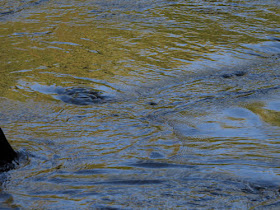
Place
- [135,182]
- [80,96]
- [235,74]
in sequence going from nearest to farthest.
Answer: [135,182] → [80,96] → [235,74]

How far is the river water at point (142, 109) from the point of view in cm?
251

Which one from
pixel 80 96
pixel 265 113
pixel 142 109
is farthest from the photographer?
pixel 80 96

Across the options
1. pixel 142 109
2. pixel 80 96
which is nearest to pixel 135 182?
pixel 142 109

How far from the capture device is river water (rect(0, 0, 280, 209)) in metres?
2.51

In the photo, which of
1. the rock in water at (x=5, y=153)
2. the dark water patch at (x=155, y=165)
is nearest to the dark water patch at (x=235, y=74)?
the dark water patch at (x=155, y=165)

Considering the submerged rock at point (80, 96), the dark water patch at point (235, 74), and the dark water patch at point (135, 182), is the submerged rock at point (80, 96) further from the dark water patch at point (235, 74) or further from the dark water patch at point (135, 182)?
the dark water patch at point (135, 182)

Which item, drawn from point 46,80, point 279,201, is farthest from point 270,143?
point 46,80

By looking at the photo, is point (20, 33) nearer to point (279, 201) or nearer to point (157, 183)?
point (157, 183)

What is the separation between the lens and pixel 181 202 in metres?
2.37

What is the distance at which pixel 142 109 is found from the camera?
13.2ft

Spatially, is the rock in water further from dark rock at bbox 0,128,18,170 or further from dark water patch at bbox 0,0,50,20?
dark water patch at bbox 0,0,50,20

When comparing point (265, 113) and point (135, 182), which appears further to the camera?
point (265, 113)

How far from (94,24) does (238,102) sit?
3.76 m

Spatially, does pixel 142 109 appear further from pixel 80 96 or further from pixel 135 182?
pixel 135 182
